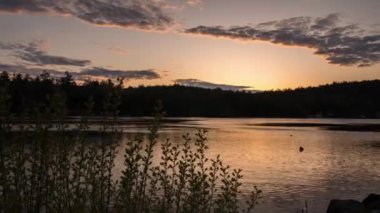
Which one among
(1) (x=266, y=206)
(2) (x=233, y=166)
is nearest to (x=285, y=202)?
(1) (x=266, y=206)

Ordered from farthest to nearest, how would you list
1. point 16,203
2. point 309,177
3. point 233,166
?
point 233,166 < point 309,177 < point 16,203

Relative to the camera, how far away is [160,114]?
7.60 meters

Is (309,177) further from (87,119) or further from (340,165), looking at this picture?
(87,119)

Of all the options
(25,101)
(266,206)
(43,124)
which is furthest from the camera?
(266,206)

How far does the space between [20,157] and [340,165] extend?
1414 inches

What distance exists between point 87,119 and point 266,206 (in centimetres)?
1515

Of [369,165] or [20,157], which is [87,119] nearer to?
[20,157]

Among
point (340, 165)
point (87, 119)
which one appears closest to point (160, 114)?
point (87, 119)

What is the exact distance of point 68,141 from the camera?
8.01 metres

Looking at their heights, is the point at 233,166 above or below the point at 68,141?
below

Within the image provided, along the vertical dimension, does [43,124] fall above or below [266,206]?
above

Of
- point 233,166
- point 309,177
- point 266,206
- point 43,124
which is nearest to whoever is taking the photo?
point 43,124

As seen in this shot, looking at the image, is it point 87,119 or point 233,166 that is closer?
point 87,119

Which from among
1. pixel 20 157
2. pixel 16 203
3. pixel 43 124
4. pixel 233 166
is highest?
pixel 43 124
